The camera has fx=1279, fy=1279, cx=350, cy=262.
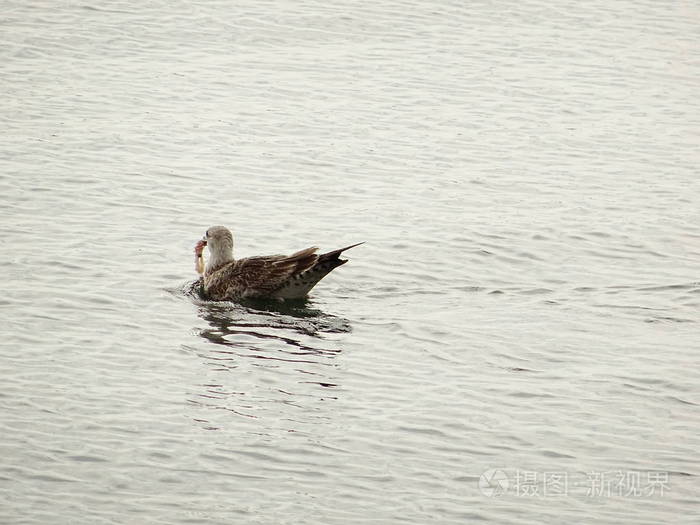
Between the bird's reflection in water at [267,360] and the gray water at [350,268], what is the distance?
0.04m

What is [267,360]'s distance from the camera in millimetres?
12008

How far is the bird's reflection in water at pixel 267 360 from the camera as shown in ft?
35.4

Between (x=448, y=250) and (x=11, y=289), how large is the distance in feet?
18.4

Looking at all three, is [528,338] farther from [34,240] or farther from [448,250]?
[34,240]

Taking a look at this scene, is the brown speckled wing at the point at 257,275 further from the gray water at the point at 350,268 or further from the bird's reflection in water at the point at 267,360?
the gray water at the point at 350,268

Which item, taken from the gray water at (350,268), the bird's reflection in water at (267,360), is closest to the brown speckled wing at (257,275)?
the bird's reflection in water at (267,360)

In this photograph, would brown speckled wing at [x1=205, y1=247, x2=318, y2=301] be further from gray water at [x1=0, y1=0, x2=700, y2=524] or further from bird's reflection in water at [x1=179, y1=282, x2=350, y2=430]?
gray water at [x1=0, y1=0, x2=700, y2=524]

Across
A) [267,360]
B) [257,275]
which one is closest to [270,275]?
[257,275]

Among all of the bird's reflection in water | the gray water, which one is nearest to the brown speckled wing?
the bird's reflection in water

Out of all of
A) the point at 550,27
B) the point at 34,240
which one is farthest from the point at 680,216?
the point at 550,27

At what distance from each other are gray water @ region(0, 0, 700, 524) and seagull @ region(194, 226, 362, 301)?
29 centimetres

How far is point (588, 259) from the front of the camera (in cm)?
1636

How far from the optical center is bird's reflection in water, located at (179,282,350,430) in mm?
10789

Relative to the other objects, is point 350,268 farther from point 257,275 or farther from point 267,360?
point 267,360
